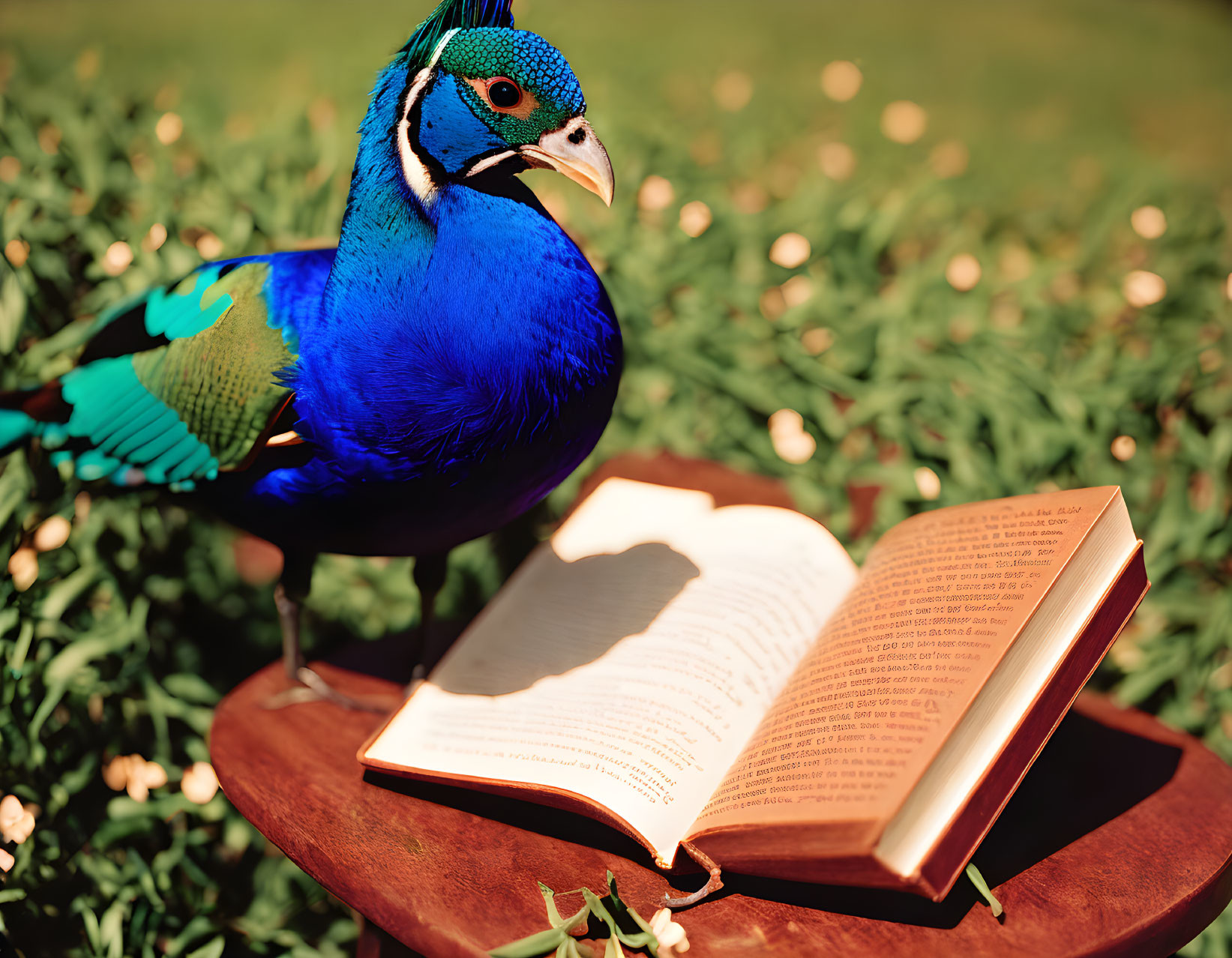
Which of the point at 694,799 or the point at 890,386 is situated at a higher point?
the point at 890,386

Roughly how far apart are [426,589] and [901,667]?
2.40 ft

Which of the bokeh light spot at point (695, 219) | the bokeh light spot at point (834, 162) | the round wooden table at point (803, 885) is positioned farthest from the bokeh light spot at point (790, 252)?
the round wooden table at point (803, 885)

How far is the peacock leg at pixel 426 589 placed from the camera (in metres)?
1.39

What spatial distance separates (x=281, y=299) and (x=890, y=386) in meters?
1.24

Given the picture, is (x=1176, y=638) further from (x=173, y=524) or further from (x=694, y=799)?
(x=173, y=524)

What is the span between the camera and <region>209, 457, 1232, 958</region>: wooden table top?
983 mm

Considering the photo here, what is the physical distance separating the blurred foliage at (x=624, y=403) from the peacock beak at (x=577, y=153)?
774mm

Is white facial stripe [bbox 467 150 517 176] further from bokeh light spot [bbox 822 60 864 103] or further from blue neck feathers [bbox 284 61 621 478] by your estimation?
bokeh light spot [bbox 822 60 864 103]

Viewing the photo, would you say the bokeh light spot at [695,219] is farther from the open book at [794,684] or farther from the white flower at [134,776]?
the white flower at [134,776]

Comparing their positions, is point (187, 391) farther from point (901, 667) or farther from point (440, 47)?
point (901, 667)

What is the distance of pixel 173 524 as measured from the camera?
186cm

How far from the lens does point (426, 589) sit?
1424mm

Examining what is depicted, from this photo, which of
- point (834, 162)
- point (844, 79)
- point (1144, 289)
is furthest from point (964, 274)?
point (844, 79)

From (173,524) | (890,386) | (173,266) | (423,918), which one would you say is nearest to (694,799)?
(423,918)
